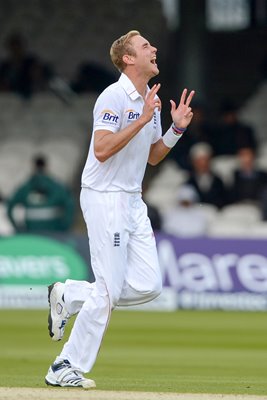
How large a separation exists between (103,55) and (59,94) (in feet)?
5.35

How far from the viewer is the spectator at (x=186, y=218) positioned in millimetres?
16453

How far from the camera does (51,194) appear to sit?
16719 millimetres

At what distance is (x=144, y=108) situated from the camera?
7.37m

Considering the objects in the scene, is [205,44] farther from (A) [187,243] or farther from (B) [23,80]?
(A) [187,243]

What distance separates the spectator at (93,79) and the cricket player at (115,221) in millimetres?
12557

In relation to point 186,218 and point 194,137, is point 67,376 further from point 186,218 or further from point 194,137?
point 194,137

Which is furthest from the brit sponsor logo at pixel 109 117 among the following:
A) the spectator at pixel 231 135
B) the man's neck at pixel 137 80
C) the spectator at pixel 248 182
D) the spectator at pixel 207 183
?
the spectator at pixel 231 135

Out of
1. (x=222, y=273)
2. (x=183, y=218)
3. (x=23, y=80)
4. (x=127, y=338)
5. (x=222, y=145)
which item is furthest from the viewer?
(x=23, y=80)

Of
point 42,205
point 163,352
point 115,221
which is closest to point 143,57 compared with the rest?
point 115,221

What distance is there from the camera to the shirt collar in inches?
300

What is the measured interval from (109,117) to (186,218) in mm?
9183

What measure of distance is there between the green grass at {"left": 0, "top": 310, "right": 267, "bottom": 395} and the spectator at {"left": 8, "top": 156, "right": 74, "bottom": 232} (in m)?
1.64

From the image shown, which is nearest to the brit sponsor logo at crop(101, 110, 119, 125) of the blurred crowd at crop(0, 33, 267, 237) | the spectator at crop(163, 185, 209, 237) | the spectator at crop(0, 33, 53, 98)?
the blurred crowd at crop(0, 33, 267, 237)

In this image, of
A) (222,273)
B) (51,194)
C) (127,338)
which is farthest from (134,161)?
(51,194)
